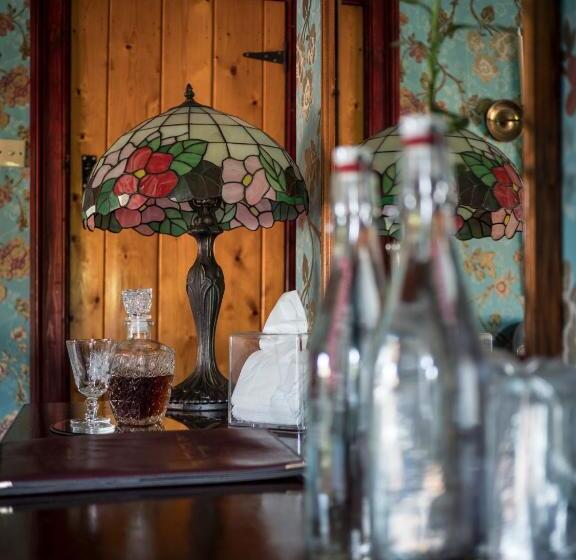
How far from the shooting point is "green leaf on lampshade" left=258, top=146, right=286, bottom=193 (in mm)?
1465

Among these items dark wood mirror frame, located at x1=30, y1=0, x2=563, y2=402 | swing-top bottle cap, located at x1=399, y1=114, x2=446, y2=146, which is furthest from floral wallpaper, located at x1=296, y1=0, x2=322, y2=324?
swing-top bottle cap, located at x1=399, y1=114, x2=446, y2=146

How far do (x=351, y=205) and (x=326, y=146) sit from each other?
3.58 ft

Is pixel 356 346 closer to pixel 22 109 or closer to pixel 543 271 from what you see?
pixel 543 271

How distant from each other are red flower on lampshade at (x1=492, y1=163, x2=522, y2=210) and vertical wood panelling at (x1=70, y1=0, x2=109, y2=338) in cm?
153

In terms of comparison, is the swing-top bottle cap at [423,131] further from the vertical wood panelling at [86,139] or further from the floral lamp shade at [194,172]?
the vertical wood panelling at [86,139]

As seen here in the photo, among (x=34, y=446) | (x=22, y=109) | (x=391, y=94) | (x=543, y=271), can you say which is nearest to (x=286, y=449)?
(x=34, y=446)

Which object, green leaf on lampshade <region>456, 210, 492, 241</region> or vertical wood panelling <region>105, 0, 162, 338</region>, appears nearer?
green leaf on lampshade <region>456, 210, 492, 241</region>

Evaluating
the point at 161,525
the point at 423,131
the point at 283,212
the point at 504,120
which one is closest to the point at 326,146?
the point at 283,212

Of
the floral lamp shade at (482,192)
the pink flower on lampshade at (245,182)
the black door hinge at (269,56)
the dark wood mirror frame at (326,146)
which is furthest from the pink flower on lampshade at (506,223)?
the black door hinge at (269,56)

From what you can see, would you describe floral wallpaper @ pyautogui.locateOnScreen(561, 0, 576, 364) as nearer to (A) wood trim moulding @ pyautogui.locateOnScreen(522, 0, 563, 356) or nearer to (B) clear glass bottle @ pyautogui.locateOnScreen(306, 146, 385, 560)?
(A) wood trim moulding @ pyautogui.locateOnScreen(522, 0, 563, 356)

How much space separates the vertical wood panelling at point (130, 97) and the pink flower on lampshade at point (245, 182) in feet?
3.10

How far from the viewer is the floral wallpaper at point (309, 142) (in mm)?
1692

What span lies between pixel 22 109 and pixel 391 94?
1.39 m

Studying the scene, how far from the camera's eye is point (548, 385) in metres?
0.49
